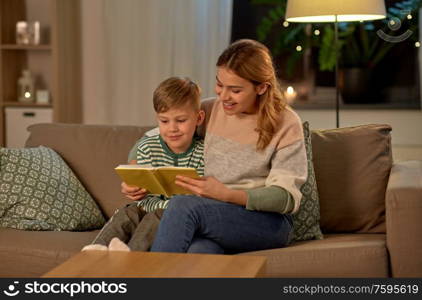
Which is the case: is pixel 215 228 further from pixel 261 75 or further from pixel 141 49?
pixel 141 49

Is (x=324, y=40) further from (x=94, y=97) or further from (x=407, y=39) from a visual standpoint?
(x=94, y=97)

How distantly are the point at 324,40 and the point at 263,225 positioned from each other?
2.41 m

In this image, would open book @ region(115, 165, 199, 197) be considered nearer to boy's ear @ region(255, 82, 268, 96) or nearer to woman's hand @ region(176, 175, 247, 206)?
woman's hand @ region(176, 175, 247, 206)

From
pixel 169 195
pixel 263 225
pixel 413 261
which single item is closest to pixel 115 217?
pixel 169 195

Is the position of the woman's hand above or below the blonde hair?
below

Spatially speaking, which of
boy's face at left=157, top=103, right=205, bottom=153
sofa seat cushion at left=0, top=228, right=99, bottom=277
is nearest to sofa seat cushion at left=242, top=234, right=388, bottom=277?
boy's face at left=157, top=103, right=205, bottom=153

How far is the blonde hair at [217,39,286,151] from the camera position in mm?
2529

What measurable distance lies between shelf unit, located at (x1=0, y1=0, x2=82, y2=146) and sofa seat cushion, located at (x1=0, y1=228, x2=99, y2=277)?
2.12 m

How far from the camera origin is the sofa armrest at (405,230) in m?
2.50

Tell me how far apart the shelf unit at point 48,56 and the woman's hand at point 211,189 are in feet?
8.42

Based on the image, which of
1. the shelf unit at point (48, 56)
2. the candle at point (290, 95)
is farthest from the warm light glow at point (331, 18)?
the shelf unit at point (48, 56)

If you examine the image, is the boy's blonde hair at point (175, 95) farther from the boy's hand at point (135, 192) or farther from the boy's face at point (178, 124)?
the boy's hand at point (135, 192)

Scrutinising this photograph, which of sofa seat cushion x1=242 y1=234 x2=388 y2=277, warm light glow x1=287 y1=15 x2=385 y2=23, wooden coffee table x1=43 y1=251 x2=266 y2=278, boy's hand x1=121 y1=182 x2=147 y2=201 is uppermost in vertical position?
warm light glow x1=287 y1=15 x2=385 y2=23

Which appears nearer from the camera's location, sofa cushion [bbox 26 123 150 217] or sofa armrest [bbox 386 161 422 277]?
sofa armrest [bbox 386 161 422 277]
